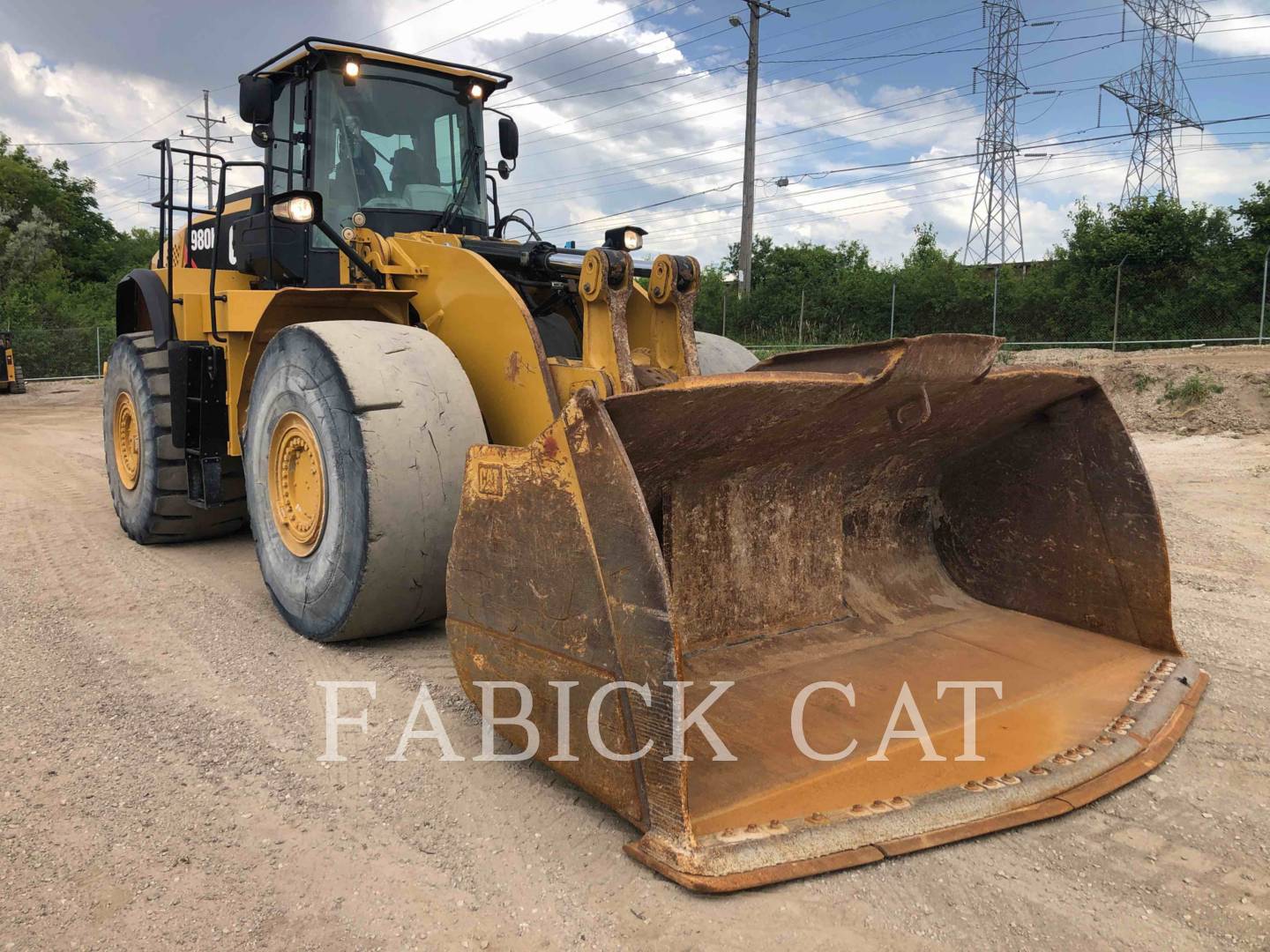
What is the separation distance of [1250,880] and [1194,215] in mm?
20194

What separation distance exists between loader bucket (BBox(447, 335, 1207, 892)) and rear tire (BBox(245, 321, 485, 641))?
0.73m

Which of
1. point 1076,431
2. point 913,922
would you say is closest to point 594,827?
point 913,922

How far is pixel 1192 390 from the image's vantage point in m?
12.4

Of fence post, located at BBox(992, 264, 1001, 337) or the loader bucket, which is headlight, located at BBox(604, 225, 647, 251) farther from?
fence post, located at BBox(992, 264, 1001, 337)

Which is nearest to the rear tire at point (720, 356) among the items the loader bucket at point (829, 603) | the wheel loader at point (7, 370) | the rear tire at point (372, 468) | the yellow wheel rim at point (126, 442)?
the loader bucket at point (829, 603)

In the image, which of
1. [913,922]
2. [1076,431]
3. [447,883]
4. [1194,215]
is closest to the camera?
[913,922]

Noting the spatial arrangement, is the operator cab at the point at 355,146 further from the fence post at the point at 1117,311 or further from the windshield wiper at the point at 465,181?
the fence post at the point at 1117,311

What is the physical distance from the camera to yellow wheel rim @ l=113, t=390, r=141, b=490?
6.44 m

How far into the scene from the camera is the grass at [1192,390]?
12250 millimetres

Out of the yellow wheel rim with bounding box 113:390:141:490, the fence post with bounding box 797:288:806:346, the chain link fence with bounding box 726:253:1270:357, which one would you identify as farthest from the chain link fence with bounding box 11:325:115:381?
the yellow wheel rim with bounding box 113:390:141:490

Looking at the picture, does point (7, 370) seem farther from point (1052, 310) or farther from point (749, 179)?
point (1052, 310)

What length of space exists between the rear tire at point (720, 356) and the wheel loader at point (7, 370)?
2259cm

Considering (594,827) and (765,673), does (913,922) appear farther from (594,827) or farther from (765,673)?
(765,673)

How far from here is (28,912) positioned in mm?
2264
